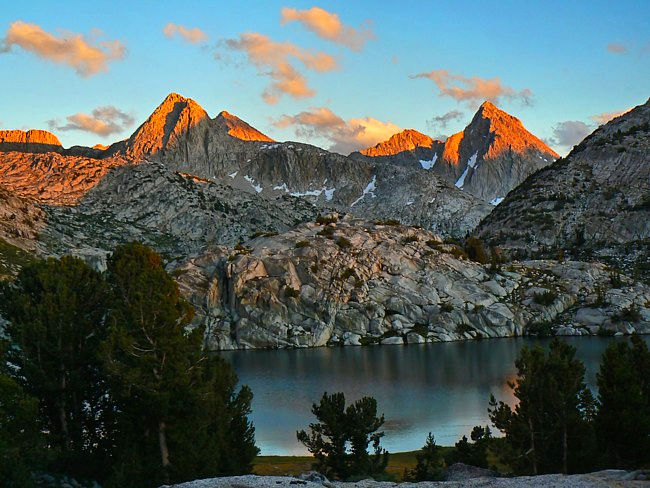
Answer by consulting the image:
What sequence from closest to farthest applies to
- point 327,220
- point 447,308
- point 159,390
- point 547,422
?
point 159,390 < point 547,422 < point 447,308 < point 327,220

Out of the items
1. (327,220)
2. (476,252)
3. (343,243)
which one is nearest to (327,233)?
(343,243)

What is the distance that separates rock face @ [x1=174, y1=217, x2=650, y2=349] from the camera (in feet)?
436

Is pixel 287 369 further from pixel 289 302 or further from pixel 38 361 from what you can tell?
pixel 38 361

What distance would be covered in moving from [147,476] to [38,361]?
11.3 metres

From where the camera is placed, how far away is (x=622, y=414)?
35281 mm

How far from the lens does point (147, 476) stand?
105ft

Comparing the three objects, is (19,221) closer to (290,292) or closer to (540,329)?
(290,292)

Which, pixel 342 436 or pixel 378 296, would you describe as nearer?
pixel 342 436

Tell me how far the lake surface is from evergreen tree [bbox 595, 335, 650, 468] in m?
16.0

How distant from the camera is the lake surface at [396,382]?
184 ft

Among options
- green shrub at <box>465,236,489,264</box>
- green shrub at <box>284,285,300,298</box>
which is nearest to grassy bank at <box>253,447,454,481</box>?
green shrub at <box>284,285,300,298</box>

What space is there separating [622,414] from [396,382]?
47544 millimetres

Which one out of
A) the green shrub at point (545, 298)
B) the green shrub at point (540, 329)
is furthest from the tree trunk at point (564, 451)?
the green shrub at point (545, 298)

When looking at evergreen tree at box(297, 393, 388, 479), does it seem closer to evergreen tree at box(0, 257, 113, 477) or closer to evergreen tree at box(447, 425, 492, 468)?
evergreen tree at box(447, 425, 492, 468)
